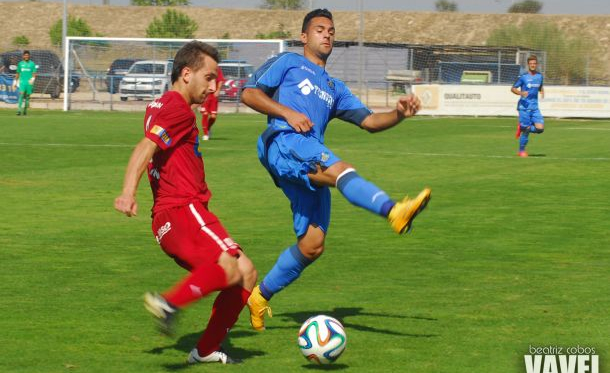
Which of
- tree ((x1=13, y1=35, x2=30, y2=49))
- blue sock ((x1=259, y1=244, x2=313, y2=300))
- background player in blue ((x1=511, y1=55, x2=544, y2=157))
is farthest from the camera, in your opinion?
tree ((x1=13, y1=35, x2=30, y2=49))

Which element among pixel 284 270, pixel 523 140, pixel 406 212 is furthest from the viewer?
pixel 523 140

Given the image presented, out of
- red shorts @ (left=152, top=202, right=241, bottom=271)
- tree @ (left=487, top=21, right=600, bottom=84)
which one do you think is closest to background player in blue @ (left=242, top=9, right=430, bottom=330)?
red shorts @ (left=152, top=202, right=241, bottom=271)

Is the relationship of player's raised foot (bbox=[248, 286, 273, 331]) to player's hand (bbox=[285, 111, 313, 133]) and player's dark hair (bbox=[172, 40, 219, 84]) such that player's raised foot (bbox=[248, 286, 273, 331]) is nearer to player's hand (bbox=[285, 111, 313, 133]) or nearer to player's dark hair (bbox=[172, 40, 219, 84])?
player's hand (bbox=[285, 111, 313, 133])

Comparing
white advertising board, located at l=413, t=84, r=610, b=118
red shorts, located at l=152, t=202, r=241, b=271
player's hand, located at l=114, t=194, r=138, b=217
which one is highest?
player's hand, located at l=114, t=194, r=138, b=217

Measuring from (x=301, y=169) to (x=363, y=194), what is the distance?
0.55 m

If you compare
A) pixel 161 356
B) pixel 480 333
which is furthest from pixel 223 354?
pixel 480 333

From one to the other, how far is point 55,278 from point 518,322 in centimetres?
392

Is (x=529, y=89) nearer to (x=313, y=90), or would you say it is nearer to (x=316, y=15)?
(x=316, y=15)

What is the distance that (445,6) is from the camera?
378 ft

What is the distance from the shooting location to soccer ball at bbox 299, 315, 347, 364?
6.25 meters

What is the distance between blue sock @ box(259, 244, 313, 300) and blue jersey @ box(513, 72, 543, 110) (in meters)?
17.6

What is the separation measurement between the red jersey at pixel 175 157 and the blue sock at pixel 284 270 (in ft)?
4.61

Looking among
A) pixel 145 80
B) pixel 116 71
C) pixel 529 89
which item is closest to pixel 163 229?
pixel 529 89

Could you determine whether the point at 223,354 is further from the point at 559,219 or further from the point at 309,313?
the point at 559,219
